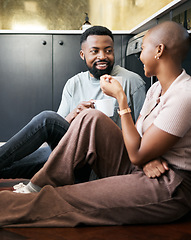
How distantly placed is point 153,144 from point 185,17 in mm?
1093

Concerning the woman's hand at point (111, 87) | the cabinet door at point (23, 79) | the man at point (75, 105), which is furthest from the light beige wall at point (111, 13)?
the woman's hand at point (111, 87)

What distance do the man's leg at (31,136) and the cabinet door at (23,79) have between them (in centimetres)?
142

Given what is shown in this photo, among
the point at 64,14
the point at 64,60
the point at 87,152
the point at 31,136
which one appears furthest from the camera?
the point at 64,14

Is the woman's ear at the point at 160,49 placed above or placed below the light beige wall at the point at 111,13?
below

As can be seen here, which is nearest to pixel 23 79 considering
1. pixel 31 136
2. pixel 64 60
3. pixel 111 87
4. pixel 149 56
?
pixel 64 60

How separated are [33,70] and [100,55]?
3.61ft

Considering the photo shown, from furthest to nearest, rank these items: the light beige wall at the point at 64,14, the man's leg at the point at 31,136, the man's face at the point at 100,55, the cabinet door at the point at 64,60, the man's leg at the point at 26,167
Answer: the light beige wall at the point at 64,14, the cabinet door at the point at 64,60, the man's face at the point at 100,55, the man's leg at the point at 26,167, the man's leg at the point at 31,136

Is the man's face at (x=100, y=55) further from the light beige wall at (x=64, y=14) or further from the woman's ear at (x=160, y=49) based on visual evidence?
the light beige wall at (x=64, y=14)

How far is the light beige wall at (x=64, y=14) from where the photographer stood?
11.9ft

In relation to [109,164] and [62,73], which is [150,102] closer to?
[109,164]

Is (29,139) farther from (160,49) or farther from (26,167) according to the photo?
(160,49)

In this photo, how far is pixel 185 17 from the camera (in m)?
2.00

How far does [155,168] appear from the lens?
1.23 metres

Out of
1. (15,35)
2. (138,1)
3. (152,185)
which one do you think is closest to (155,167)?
(152,185)
